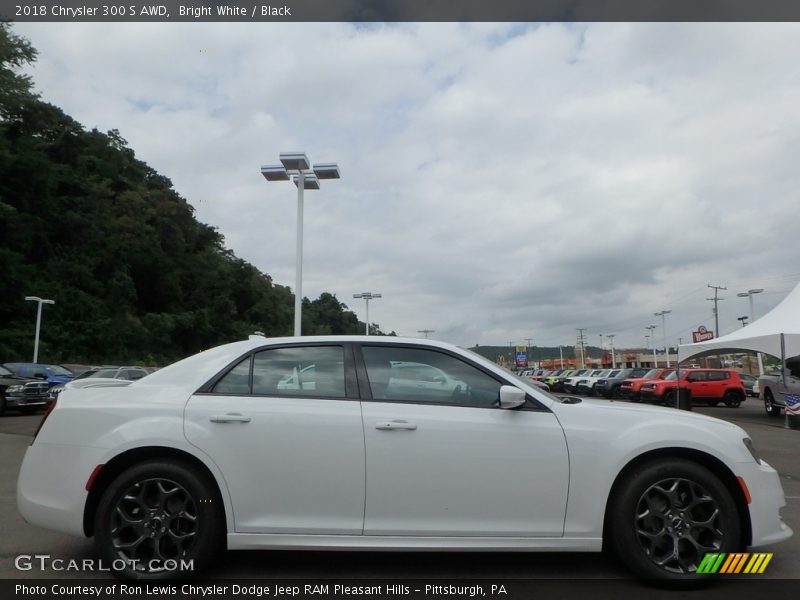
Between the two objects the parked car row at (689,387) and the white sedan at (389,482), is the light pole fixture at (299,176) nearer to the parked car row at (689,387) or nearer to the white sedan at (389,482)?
the white sedan at (389,482)

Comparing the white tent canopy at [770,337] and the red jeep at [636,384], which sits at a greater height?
the white tent canopy at [770,337]

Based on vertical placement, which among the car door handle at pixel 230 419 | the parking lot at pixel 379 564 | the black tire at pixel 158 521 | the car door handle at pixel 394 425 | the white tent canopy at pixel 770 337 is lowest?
the parking lot at pixel 379 564

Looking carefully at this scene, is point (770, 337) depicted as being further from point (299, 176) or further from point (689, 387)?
point (299, 176)

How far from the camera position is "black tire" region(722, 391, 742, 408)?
26.5 meters

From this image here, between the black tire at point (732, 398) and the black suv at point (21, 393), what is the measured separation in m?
24.9

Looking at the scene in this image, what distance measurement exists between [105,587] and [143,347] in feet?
169

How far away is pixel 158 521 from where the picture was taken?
12.5 feet

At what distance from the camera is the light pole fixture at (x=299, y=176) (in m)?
16.6

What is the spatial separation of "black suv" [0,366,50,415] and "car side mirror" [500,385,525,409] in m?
17.5

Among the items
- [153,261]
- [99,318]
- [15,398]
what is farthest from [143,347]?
[15,398]

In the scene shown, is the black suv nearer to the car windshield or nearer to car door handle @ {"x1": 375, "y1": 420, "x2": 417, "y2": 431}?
the car windshield

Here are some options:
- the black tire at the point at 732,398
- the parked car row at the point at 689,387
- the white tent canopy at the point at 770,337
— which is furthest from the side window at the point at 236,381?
the black tire at the point at 732,398

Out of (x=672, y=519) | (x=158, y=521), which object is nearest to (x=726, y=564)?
(x=672, y=519)

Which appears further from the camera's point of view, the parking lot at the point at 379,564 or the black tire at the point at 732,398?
the black tire at the point at 732,398
